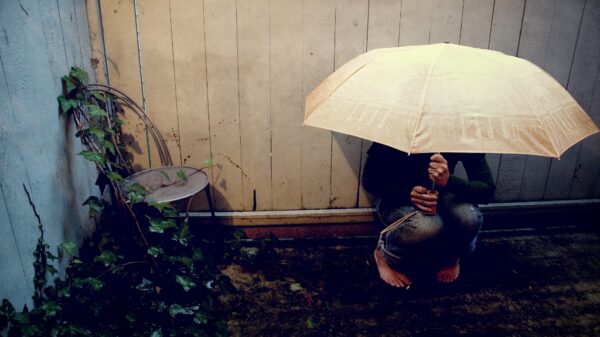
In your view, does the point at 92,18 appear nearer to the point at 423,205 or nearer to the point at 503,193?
the point at 423,205

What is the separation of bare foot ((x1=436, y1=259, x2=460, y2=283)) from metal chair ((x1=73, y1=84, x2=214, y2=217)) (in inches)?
64.6

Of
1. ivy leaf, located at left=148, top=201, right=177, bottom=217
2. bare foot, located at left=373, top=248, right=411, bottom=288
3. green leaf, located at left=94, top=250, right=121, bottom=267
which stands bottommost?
bare foot, located at left=373, top=248, right=411, bottom=288

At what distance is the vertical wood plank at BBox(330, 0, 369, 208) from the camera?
2488 millimetres

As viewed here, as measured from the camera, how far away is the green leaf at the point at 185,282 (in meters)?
2.03

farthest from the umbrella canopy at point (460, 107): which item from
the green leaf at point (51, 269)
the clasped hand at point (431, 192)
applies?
the green leaf at point (51, 269)

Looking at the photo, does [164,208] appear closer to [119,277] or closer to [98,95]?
[119,277]

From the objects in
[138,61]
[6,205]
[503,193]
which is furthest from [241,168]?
[503,193]

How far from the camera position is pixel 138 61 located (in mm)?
2453

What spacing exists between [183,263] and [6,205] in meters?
0.93

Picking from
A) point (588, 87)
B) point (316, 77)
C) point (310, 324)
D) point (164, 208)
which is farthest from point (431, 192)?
point (588, 87)

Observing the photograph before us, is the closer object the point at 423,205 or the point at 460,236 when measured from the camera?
the point at 423,205

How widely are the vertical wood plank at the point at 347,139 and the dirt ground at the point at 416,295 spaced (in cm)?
41

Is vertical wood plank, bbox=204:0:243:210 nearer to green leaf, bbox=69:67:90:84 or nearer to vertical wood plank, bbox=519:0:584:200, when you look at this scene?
green leaf, bbox=69:67:90:84

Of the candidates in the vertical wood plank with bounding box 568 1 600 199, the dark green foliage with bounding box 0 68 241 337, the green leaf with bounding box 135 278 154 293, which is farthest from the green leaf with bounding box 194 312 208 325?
the vertical wood plank with bounding box 568 1 600 199
